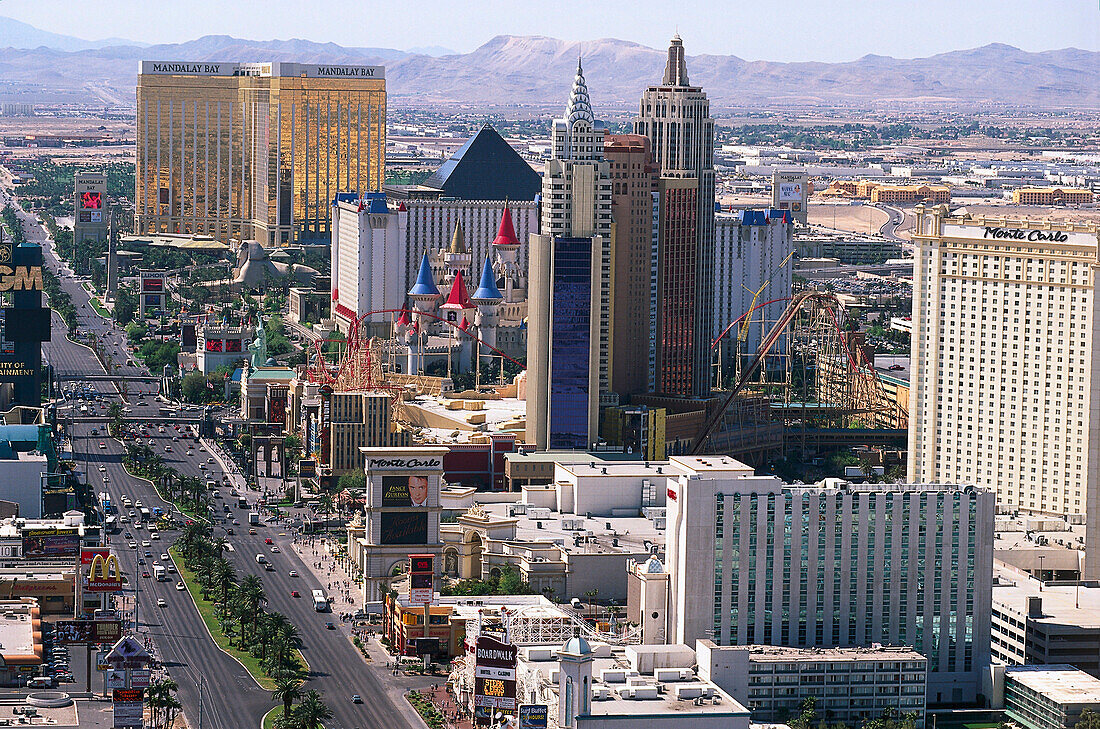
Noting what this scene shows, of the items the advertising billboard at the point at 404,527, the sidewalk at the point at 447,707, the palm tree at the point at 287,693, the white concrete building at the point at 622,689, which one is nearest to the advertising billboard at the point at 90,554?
the advertising billboard at the point at 404,527

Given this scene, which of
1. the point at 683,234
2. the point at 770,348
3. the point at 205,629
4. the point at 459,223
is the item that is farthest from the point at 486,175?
the point at 205,629

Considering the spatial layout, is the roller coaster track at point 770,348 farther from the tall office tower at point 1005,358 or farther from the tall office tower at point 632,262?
the tall office tower at point 1005,358

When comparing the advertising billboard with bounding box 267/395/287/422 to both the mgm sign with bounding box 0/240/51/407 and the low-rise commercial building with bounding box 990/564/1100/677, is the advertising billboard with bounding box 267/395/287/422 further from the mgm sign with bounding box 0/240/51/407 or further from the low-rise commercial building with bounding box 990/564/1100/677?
the low-rise commercial building with bounding box 990/564/1100/677

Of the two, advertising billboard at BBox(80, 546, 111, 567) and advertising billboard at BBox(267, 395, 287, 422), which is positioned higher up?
advertising billboard at BBox(267, 395, 287, 422)

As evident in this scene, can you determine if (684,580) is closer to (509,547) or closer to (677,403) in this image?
(509,547)

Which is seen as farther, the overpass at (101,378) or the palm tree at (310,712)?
the overpass at (101,378)

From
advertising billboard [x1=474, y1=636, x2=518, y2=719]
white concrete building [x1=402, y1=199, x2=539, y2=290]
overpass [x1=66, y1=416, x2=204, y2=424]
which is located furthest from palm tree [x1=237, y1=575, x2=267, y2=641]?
white concrete building [x1=402, y1=199, x2=539, y2=290]

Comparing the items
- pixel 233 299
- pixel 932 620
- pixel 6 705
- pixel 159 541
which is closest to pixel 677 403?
pixel 159 541
